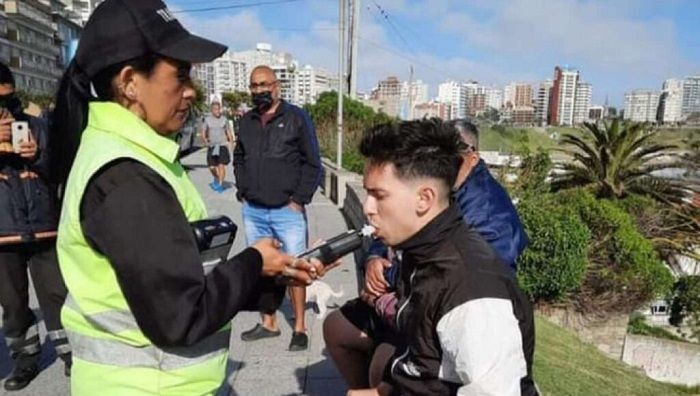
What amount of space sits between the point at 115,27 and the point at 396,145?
0.87 m

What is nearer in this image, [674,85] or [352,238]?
[352,238]

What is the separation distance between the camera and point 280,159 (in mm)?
3674

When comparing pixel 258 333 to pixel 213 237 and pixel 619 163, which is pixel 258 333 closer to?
pixel 213 237

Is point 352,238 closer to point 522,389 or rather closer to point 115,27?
point 522,389

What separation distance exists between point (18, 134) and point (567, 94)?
7809 centimetres

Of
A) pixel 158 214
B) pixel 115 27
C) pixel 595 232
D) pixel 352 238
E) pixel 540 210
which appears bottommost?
pixel 595 232

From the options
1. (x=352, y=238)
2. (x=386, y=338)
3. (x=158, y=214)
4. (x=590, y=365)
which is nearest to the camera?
(x=158, y=214)

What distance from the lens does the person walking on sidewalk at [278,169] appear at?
3668mm

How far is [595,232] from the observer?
9.03 metres

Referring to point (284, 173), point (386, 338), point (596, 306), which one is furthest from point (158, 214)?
point (596, 306)

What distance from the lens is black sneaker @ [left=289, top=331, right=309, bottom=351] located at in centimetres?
368

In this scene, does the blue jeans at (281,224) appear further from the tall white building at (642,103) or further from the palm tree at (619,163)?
the tall white building at (642,103)

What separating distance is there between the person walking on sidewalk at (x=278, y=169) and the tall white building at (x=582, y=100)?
245 feet

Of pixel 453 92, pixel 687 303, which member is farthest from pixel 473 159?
pixel 453 92
